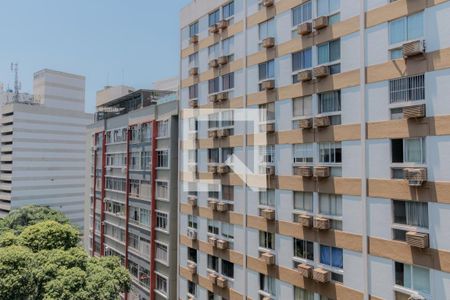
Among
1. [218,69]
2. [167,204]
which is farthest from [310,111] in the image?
[167,204]

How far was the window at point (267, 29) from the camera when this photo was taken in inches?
513

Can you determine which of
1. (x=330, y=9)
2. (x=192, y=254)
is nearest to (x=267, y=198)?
(x=192, y=254)

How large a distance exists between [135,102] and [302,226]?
585 inches

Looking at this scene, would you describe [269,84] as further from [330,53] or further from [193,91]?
[193,91]

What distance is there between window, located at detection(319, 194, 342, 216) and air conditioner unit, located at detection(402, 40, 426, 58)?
155 inches

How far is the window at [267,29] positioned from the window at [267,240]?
256 inches

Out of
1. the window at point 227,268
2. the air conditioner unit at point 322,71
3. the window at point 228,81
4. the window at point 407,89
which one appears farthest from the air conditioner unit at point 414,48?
the window at point 227,268

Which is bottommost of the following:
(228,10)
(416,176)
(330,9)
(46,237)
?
(46,237)

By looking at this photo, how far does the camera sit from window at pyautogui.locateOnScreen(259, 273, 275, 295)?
41.9 ft

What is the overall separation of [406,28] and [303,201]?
536 cm

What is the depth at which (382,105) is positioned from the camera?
9594 millimetres

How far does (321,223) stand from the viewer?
10859 mm

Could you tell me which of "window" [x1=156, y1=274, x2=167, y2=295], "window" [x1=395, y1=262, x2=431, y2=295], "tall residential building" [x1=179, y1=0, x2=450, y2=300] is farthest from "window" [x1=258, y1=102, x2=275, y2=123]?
"window" [x1=156, y1=274, x2=167, y2=295]

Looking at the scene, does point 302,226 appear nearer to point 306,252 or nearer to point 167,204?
point 306,252
